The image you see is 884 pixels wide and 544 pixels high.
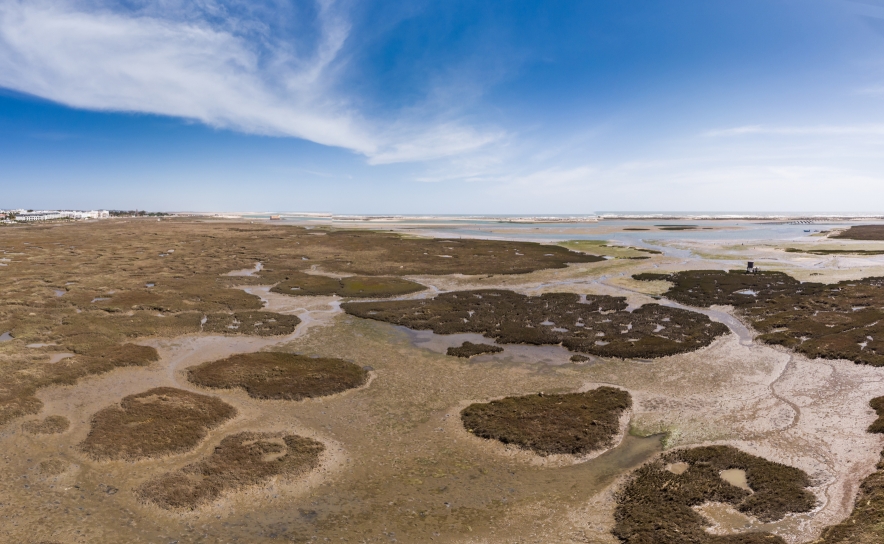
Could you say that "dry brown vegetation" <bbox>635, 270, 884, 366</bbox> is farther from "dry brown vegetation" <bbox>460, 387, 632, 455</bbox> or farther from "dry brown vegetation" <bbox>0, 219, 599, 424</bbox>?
"dry brown vegetation" <bbox>0, 219, 599, 424</bbox>

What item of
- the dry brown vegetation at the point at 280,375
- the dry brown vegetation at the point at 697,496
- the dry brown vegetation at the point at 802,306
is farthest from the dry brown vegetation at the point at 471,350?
the dry brown vegetation at the point at 802,306

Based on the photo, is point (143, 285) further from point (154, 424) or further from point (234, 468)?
point (234, 468)

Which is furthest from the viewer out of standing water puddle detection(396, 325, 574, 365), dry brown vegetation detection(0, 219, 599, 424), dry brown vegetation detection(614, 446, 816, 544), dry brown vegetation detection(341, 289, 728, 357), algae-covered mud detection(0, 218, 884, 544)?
dry brown vegetation detection(341, 289, 728, 357)

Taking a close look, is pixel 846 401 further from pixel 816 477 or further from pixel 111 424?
pixel 111 424

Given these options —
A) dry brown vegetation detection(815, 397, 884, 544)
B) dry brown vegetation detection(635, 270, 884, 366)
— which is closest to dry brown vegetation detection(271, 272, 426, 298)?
dry brown vegetation detection(635, 270, 884, 366)

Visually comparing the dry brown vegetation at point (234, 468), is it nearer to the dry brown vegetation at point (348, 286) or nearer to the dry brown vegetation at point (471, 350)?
the dry brown vegetation at point (471, 350)

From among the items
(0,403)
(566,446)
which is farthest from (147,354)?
(566,446)
